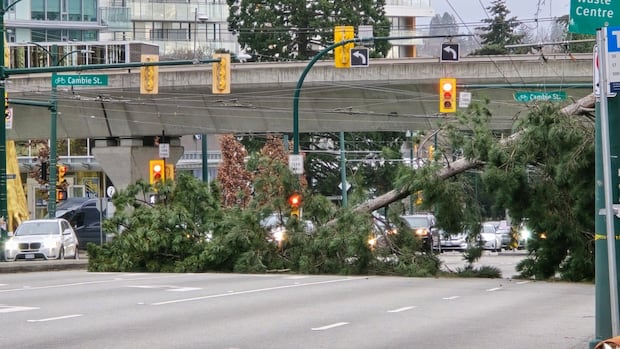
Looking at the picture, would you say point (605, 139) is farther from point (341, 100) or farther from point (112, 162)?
point (112, 162)

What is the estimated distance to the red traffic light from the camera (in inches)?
1204

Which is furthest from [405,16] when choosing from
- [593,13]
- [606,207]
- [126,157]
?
[606,207]

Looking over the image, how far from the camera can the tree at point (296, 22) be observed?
74812mm

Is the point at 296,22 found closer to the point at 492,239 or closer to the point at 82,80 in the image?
the point at 492,239

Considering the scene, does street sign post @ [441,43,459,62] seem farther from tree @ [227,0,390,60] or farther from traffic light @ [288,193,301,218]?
tree @ [227,0,390,60]

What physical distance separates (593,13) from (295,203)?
63.8 ft

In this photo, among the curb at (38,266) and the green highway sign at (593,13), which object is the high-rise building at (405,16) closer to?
the curb at (38,266)

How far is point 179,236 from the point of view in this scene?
31.0 meters

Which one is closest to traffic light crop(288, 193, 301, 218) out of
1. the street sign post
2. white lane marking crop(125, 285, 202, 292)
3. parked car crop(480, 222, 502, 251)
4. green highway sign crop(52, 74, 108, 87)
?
white lane marking crop(125, 285, 202, 292)

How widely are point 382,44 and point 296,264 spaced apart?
155 feet

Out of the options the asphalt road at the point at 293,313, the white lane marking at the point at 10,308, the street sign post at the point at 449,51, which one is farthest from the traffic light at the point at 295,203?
the white lane marking at the point at 10,308

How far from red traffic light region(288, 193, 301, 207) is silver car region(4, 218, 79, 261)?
39.5 feet

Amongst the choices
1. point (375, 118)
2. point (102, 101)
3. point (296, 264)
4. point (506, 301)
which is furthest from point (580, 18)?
point (102, 101)

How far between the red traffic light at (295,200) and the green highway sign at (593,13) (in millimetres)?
19355
